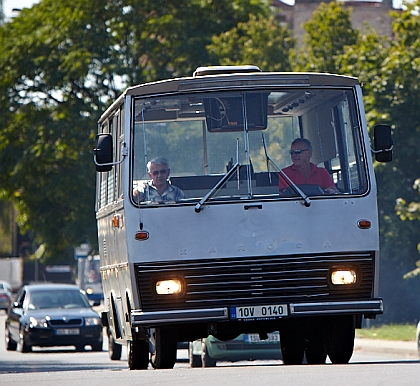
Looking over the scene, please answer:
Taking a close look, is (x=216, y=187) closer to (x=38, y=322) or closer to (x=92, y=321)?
(x=38, y=322)

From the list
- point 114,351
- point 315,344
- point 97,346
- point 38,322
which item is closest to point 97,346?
point 97,346

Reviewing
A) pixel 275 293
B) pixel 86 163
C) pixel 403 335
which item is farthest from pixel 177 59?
pixel 275 293

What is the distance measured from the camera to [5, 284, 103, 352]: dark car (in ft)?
82.3

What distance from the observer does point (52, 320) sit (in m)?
25.2

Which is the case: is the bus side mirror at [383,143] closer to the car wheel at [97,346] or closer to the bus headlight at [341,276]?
the bus headlight at [341,276]

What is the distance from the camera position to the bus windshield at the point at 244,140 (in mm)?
10867

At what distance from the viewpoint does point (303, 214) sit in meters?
10.8

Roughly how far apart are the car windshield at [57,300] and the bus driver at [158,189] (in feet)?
51.1

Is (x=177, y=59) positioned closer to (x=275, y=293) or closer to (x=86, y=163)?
(x=86, y=163)

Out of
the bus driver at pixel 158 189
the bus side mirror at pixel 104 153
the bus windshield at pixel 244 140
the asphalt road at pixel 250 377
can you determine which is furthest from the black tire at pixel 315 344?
the bus side mirror at pixel 104 153

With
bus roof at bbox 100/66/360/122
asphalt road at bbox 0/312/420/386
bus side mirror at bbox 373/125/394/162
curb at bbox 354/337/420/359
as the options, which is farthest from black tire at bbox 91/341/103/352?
bus side mirror at bbox 373/125/394/162

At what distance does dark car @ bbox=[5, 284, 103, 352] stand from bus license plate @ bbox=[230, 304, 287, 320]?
1495 cm

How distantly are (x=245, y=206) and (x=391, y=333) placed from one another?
18.4m

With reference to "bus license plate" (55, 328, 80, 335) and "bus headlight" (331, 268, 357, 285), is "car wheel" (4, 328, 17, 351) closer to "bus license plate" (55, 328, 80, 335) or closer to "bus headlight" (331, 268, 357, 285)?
"bus license plate" (55, 328, 80, 335)
